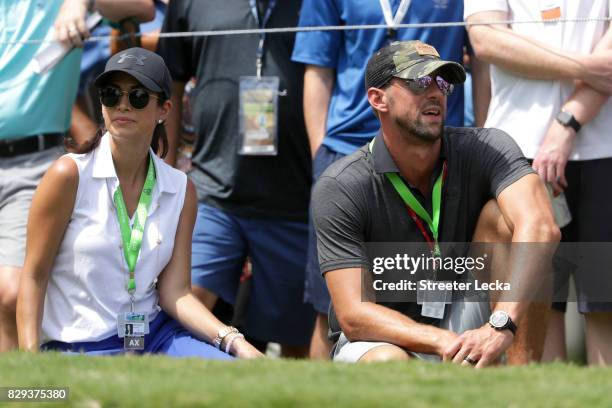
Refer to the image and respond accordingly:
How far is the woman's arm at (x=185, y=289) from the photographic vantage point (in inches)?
205

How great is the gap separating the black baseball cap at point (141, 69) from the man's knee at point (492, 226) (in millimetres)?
1598

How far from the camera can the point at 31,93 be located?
21.3 ft

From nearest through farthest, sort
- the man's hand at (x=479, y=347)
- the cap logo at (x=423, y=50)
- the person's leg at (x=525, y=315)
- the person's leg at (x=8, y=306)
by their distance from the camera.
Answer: the man's hand at (x=479, y=347)
the person's leg at (x=525, y=315)
the cap logo at (x=423, y=50)
the person's leg at (x=8, y=306)

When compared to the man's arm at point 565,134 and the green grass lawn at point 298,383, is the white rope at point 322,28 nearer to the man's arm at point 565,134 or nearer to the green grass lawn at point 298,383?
the man's arm at point 565,134

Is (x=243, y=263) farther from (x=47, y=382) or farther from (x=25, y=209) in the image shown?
(x=47, y=382)

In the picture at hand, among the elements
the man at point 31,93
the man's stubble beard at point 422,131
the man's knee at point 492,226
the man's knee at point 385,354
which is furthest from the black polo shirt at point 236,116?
→ the man's knee at point 385,354

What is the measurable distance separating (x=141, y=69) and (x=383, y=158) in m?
1.20

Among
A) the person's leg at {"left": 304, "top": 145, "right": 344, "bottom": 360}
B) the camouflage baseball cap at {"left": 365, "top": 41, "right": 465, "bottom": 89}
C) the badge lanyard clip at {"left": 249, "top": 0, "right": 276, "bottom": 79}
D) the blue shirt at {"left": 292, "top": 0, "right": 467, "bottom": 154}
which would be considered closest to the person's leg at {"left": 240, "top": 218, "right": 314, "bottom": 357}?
the person's leg at {"left": 304, "top": 145, "right": 344, "bottom": 360}

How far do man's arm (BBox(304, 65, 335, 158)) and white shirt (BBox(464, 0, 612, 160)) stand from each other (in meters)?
0.99

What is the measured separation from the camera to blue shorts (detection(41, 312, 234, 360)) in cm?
511

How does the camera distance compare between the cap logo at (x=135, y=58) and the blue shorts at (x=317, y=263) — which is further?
the blue shorts at (x=317, y=263)

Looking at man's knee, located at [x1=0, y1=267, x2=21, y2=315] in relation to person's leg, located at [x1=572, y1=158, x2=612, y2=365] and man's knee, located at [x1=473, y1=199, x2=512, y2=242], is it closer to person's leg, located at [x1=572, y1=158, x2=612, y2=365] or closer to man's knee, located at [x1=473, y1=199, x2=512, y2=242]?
man's knee, located at [x1=473, y1=199, x2=512, y2=242]

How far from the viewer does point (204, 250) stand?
6758mm

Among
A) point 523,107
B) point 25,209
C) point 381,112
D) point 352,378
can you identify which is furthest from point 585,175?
point 25,209
